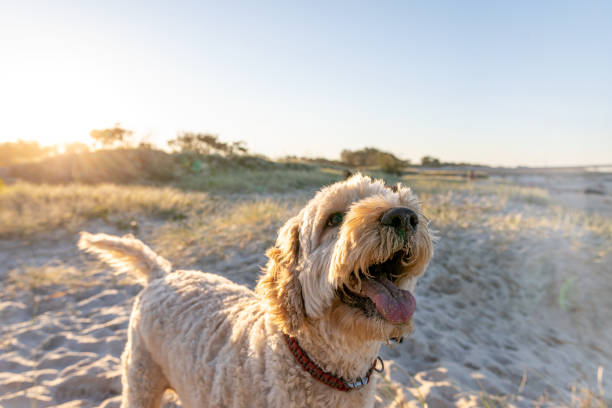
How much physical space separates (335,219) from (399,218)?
36 centimetres

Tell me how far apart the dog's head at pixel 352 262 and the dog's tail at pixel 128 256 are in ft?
4.37

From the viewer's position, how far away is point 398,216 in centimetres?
150

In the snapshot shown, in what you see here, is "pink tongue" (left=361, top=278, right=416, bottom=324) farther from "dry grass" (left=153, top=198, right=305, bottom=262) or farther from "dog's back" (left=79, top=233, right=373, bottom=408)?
"dry grass" (left=153, top=198, right=305, bottom=262)

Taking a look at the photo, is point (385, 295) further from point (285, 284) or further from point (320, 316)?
point (285, 284)

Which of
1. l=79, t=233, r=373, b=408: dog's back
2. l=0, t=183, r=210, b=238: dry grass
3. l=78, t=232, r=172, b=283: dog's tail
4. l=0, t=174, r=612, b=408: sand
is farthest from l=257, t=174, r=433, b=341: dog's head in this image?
l=0, t=183, r=210, b=238: dry grass

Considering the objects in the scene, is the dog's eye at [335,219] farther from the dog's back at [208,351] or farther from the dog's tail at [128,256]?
the dog's tail at [128,256]

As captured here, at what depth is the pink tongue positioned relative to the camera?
152 centimetres

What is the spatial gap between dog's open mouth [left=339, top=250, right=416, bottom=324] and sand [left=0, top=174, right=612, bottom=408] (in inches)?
43.0

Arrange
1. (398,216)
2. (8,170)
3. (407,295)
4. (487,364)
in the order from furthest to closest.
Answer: (8,170)
(487,364)
(407,295)
(398,216)

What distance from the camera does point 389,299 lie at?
159 cm

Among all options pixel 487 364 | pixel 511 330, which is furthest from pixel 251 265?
pixel 511 330

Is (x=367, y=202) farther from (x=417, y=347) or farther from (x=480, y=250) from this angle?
(x=480, y=250)

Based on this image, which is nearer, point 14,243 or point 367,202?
point 367,202

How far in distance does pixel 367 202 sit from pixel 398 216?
0.51ft
